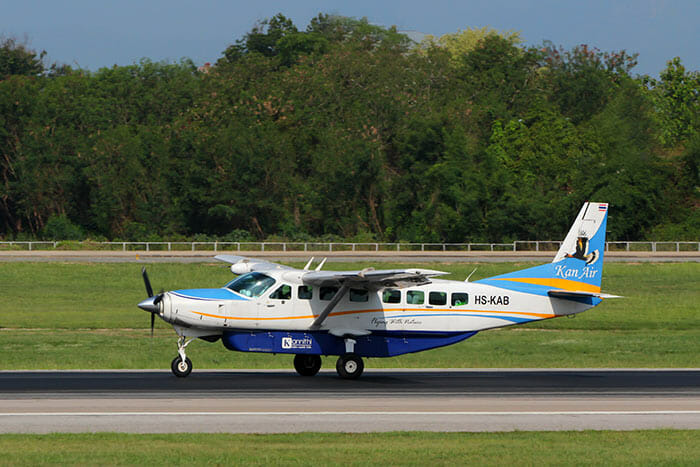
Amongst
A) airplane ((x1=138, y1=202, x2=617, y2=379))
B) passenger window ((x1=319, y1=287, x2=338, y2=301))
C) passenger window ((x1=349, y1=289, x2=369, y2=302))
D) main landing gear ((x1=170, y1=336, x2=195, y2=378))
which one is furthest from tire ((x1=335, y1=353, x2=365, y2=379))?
main landing gear ((x1=170, y1=336, x2=195, y2=378))

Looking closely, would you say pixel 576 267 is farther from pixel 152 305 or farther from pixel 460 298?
pixel 152 305

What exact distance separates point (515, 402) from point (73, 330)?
87.9 ft

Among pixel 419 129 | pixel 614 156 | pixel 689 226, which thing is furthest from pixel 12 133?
pixel 689 226

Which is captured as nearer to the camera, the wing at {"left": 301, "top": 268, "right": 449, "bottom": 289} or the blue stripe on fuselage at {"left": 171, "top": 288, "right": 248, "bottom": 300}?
the wing at {"left": 301, "top": 268, "right": 449, "bottom": 289}

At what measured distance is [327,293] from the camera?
2653 centimetres

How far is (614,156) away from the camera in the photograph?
88750 mm

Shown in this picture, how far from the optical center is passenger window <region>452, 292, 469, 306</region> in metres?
27.4

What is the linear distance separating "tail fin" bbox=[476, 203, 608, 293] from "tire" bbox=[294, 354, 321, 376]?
5.44 meters

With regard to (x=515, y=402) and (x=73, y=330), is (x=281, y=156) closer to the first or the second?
(x=73, y=330)

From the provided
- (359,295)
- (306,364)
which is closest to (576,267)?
(359,295)

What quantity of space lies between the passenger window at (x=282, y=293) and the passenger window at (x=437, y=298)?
3878 millimetres

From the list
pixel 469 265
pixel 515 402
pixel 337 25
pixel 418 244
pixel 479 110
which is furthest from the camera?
pixel 337 25

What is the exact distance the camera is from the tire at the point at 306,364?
89.9ft

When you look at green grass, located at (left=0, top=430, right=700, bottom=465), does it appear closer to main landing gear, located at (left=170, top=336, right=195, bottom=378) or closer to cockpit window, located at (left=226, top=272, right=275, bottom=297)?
main landing gear, located at (left=170, top=336, right=195, bottom=378)
